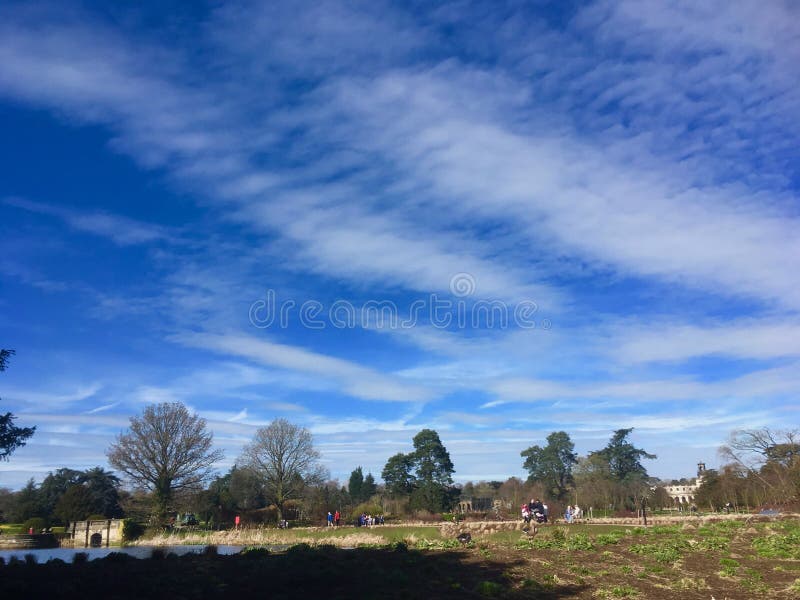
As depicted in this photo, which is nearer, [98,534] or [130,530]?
[130,530]

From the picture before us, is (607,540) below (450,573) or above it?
below

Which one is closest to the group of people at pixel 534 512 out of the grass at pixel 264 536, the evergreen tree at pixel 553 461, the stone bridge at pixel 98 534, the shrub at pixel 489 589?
the grass at pixel 264 536

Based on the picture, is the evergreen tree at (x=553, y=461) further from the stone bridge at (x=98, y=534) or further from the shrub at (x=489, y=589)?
the shrub at (x=489, y=589)

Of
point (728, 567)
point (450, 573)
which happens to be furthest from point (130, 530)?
point (728, 567)

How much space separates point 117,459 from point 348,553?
123 feet

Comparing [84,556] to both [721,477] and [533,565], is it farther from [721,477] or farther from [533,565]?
[721,477]

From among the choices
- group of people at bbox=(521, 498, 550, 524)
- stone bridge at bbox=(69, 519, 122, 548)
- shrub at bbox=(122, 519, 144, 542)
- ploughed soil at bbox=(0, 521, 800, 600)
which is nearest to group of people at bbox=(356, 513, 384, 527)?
group of people at bbox=(521, 498, 550, 524)

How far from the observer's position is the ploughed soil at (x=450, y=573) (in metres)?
11.6

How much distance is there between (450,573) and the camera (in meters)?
14.8

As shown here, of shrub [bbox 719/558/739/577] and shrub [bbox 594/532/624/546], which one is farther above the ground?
shrub [bbox 594/532/624/546]

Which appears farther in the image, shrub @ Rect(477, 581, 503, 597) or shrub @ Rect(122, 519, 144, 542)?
shrub @ Rect(122, 519, 144, 542)

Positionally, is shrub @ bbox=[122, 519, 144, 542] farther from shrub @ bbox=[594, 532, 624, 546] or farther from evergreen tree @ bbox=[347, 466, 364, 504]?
evergreen tree @ bbox=[347, 466, 364, 504]

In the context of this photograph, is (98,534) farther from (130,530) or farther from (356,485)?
(356,485)

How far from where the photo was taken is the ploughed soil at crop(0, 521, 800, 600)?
11586 mm
